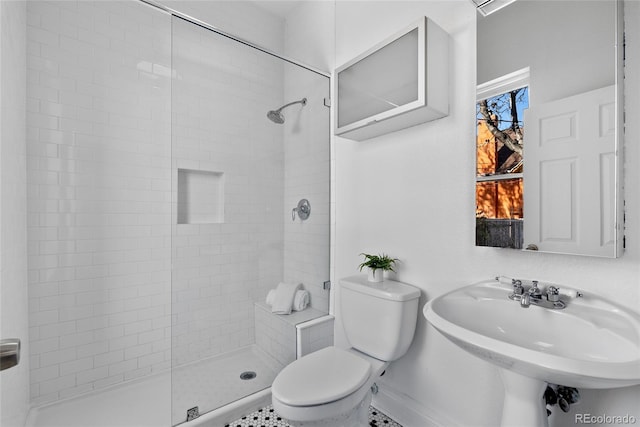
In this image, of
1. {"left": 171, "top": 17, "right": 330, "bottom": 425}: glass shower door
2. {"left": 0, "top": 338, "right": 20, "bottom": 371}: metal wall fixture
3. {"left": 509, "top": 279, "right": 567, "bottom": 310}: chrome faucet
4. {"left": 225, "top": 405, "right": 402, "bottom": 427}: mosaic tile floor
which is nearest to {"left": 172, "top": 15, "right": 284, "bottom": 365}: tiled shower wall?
{"left": 171, "top": 17, "right": 330, "bottom": 425}: glass shower door

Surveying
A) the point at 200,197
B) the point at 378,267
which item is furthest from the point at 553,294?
the point at 200,197

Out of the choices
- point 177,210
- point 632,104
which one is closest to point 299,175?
point 177,210

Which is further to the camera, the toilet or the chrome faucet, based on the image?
the toilet

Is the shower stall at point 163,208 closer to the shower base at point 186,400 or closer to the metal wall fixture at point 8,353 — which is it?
the shower base at point 186,400

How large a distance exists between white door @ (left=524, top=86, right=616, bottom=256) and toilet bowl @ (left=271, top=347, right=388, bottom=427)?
90 centimetres

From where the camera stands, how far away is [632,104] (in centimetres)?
99

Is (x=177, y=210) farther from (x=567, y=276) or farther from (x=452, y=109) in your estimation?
(x=567, y=276)

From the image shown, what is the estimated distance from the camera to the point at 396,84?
1523 mm

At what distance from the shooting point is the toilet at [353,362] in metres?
1.22

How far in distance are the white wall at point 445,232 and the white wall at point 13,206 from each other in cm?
165

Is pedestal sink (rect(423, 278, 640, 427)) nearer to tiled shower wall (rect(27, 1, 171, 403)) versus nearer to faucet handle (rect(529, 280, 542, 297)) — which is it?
faucet handle (rect(529, 280, 542, 297))

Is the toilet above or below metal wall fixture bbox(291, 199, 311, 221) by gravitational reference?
below

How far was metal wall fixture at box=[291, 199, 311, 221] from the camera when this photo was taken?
78.2 inches

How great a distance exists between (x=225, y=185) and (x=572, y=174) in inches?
62.0
